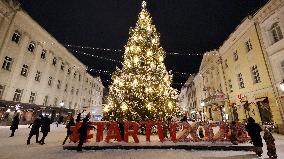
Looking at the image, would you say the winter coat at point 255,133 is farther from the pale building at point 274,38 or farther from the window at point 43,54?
the window at point 43,54

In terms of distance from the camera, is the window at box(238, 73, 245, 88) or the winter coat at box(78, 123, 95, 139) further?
the window at box(238, 73, 245, 88)

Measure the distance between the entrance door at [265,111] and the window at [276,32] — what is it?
580 centimetres

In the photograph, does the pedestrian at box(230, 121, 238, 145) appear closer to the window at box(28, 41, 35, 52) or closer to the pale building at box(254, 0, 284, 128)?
the pale building at box(254, 0, 284, 128)

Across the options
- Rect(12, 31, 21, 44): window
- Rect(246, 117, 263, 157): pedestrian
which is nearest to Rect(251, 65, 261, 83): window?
Rect(246, 117, 263, 157): pedestrian

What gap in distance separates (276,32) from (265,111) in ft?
25.1

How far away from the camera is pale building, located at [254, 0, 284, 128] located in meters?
17.2

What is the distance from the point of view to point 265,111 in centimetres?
1953

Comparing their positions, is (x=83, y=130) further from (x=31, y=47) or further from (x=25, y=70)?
(x=31, y=47)

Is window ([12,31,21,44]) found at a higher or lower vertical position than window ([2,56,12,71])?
higher

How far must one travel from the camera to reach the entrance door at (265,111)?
19031 mm

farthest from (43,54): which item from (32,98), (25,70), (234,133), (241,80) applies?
(234,133)

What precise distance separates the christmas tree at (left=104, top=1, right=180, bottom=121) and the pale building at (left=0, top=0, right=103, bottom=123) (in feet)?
46.0


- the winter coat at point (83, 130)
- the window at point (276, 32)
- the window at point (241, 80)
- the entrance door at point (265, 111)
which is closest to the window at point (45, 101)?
the winter coat at point (83, 130)

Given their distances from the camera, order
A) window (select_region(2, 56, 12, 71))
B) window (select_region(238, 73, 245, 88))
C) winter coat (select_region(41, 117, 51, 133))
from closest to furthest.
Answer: winter coat (select_region(41, 117, 51, 133)) < window (select_region(2, 56, 12, 71)) < window (select_region(238, 73, 245, 88))
